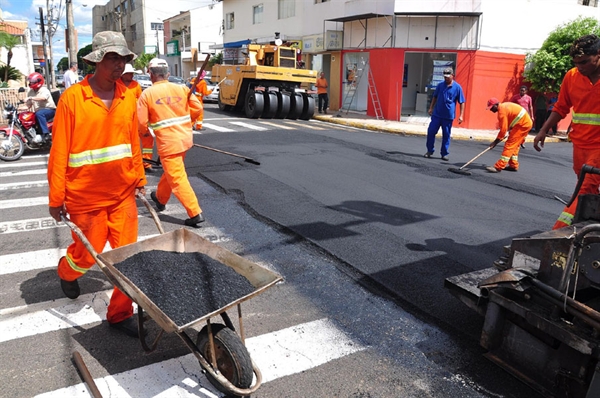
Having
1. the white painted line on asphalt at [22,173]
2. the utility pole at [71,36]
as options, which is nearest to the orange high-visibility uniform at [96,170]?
the white painted line on asphalt at [22,173]

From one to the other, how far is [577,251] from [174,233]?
248 cm

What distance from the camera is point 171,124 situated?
17.9ft

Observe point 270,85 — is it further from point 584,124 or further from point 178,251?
point 178,251

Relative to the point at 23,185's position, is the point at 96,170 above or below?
above

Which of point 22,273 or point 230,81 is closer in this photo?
point 22,273

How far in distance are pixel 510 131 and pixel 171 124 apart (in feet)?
22.5

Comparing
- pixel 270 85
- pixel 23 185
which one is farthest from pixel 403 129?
pixel 23 185

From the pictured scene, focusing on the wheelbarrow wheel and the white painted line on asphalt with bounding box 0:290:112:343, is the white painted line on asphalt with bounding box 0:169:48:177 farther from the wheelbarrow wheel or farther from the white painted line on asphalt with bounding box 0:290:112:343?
the wheelbarrow wheel

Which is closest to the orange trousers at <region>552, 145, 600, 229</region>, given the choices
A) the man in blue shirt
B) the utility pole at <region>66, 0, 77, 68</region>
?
the man in blue shirt

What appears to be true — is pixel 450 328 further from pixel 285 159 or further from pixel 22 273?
pixel 285 159

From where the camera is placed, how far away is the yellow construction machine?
17.5 m

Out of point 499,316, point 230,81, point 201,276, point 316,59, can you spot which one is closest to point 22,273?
point 201,276

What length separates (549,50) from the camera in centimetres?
1808

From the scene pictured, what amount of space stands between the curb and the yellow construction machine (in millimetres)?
1325
